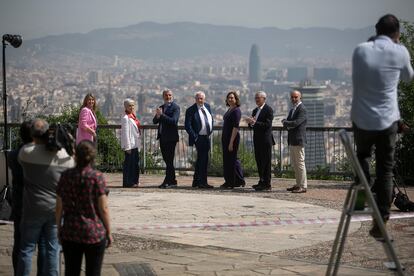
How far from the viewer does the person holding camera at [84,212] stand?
695cm

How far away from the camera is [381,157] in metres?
8.05

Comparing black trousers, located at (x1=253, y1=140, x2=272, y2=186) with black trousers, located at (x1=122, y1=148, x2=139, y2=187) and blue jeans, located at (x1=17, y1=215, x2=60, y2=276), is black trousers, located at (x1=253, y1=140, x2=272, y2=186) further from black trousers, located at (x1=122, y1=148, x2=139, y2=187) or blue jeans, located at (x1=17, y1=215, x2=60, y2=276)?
blue jeans, located at (x1=17, y1=215, x2=60, y2=276)

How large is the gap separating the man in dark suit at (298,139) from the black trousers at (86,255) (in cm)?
962

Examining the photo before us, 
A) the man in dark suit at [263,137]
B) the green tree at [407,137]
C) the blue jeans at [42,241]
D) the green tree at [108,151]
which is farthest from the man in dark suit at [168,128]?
the blue jeans at [42,241]

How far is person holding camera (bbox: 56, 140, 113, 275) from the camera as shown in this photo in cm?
695

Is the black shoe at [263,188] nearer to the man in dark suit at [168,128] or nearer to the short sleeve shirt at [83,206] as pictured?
the man in dark suit at [168,128]

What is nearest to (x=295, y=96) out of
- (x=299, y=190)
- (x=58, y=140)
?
(x=299, y=190)

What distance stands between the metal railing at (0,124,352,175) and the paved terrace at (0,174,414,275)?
3.09 meters

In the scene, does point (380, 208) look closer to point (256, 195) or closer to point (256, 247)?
point (256, 247)

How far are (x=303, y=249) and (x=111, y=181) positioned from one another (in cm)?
868

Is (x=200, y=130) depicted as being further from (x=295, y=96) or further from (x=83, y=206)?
(x=83, y=206)

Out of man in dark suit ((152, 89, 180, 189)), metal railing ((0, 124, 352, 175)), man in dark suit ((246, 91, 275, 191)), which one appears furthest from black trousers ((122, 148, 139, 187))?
metal railing ((0, 124, 352, 175))

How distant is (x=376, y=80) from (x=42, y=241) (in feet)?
9.90

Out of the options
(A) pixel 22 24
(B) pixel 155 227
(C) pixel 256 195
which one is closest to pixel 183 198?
(C) pixel 256 195
